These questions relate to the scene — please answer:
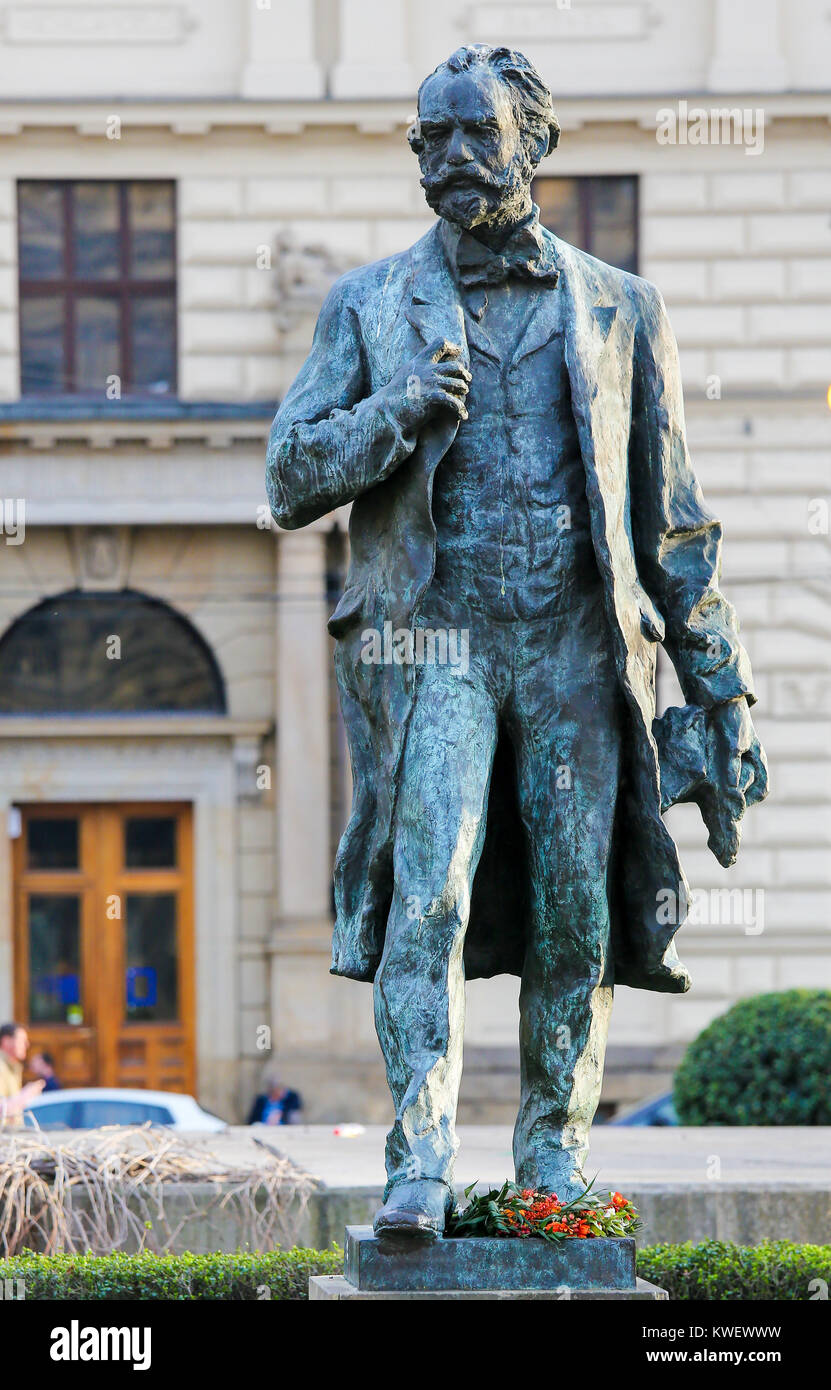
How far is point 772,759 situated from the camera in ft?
82.7

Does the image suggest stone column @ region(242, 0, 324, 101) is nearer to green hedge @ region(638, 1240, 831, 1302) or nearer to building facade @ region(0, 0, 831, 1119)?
building facade @ region(0, 0, 831, 1119)

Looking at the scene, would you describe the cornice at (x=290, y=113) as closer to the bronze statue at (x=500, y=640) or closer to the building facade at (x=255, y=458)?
the building facade at (x=255, y=458)

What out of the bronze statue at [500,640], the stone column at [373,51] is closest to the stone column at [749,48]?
the stone column at [373,51]

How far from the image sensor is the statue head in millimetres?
5938

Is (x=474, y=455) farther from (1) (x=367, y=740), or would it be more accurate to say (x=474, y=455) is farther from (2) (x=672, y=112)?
(2) (x=672, y=112)

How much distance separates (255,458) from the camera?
26.3m

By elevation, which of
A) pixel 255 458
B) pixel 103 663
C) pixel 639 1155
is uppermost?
pixel 255 458

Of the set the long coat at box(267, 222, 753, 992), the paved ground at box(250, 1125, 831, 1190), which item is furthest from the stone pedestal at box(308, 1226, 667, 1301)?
the paved ground at box(250, 1125, 831, 1190)

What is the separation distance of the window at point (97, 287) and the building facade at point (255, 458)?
3 cm

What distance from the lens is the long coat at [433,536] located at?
5965 mm

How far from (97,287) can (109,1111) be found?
10766 millimetres

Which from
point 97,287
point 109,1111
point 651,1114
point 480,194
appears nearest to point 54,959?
point 97,287

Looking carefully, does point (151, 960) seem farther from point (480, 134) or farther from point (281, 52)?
point (480, 134)
